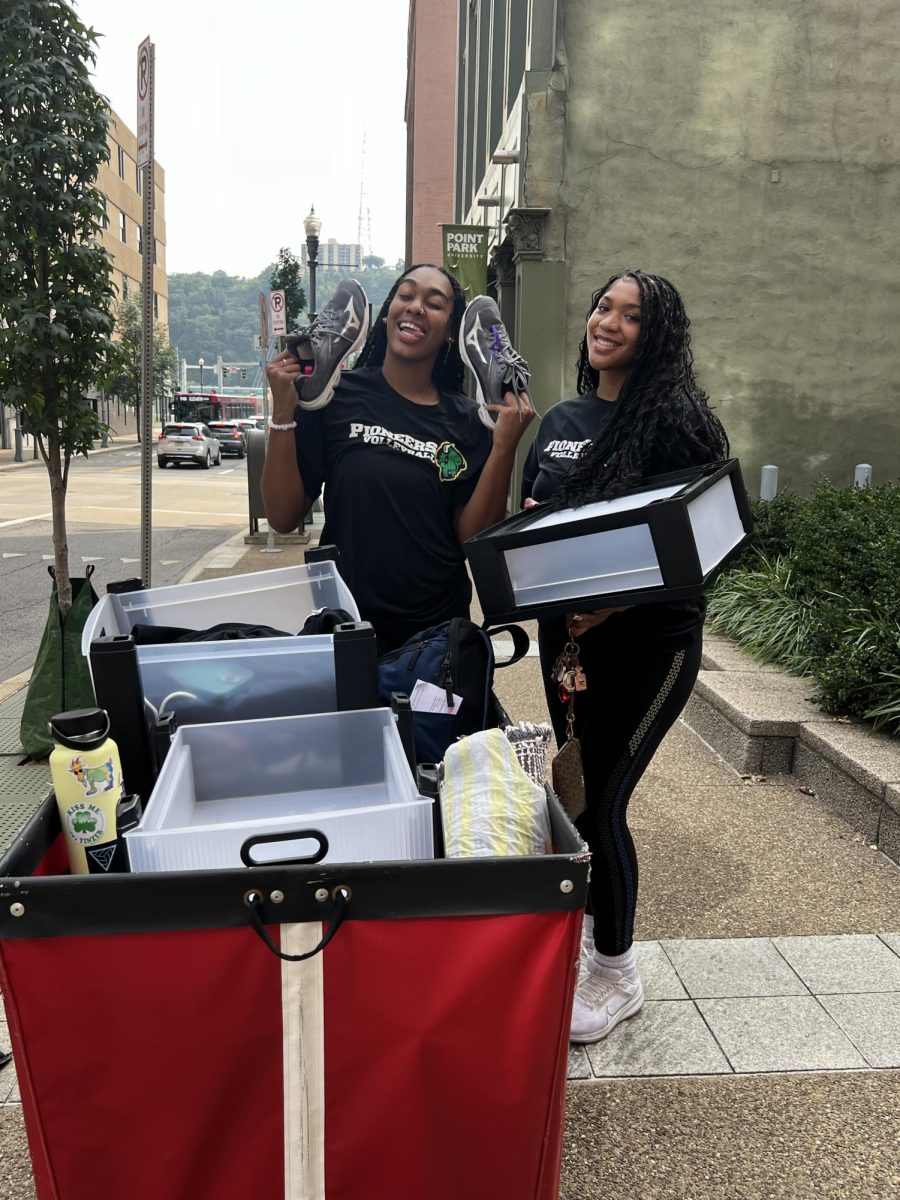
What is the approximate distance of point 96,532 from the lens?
15.6 meters

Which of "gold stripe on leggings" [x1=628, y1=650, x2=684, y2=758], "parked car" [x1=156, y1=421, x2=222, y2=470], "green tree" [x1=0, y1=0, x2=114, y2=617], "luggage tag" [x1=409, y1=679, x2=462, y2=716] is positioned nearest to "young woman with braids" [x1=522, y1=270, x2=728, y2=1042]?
"gold stripe on leggings" [x1=628, y1=650, x2=684, y2=758]

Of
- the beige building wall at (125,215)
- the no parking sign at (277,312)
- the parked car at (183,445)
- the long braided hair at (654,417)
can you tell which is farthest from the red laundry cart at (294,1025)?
the beige building wall at (125,215)

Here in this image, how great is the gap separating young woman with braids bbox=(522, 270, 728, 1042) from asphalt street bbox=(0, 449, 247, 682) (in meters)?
5.68

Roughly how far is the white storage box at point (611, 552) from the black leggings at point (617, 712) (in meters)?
0.33

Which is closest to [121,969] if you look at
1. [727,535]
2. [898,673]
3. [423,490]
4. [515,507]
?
[423,490]

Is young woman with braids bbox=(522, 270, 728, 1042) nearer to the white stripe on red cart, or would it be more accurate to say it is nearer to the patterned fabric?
the patterned fabric

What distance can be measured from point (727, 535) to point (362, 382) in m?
0.97

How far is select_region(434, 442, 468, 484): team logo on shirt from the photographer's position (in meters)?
2.36

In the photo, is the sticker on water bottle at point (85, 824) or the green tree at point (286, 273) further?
the green tree at point (286, 273)

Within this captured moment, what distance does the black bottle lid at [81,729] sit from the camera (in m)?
1.52

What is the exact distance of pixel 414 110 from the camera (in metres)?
42.8

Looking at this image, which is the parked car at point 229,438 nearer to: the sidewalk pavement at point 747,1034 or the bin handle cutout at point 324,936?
the sidewalk pavement at point 747,1034

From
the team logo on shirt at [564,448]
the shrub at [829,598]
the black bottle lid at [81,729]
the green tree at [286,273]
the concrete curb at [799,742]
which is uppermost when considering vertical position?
the green tree at [286,273]

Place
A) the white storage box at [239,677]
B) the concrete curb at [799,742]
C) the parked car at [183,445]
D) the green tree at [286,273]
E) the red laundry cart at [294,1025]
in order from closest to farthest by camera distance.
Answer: the red laundry cart at [294,1025]
the white storage box at [239,677]
the concrete curb at [799,742]
the green tree at [286,273]
the parked car at [183,445]
